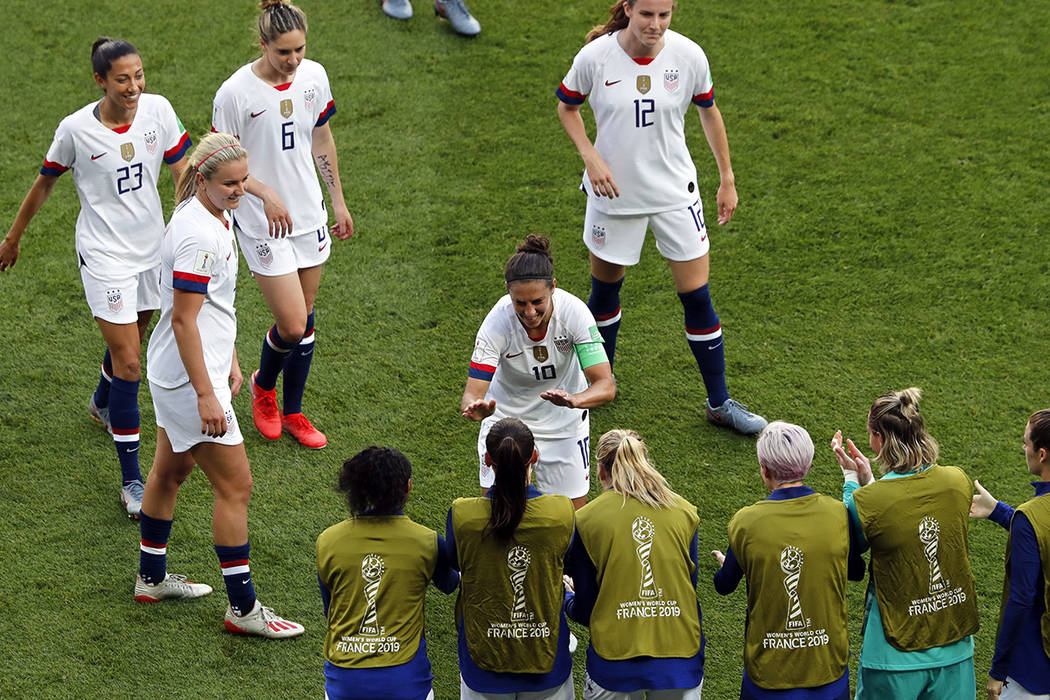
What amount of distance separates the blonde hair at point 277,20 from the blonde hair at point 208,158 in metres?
0.97

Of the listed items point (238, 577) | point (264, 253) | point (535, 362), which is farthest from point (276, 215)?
point (238, 577)

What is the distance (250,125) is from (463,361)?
5.83ft

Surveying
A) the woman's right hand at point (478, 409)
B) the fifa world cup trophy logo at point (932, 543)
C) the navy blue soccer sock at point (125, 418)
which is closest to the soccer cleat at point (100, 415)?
the navy blue soccer sock at point (125, 418)

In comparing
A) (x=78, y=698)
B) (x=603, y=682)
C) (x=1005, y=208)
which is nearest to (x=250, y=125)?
(x=78, y=698)

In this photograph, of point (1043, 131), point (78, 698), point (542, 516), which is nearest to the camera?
point (542, 516)

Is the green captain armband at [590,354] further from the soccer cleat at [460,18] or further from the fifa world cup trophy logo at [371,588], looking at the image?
the soccer cleat at [460,18]

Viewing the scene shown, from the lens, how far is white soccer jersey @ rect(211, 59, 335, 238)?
5.11 m

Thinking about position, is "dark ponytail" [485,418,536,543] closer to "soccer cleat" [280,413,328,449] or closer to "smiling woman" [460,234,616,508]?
"smiling woman" [460,234,616,508]

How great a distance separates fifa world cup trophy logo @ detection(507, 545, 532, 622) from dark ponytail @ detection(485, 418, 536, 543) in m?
0.06

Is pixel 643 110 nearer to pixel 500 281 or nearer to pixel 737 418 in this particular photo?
pixel 737 418

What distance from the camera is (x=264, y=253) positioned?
17.2 ft

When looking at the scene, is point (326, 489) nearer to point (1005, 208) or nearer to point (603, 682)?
point (603, 682)

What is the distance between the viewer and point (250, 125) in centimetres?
514

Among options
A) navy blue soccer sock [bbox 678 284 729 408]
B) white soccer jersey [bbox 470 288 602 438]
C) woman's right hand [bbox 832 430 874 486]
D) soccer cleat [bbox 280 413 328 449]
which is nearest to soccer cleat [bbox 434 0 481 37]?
navy blue soccer sock [bbox 678 284 729 408]
